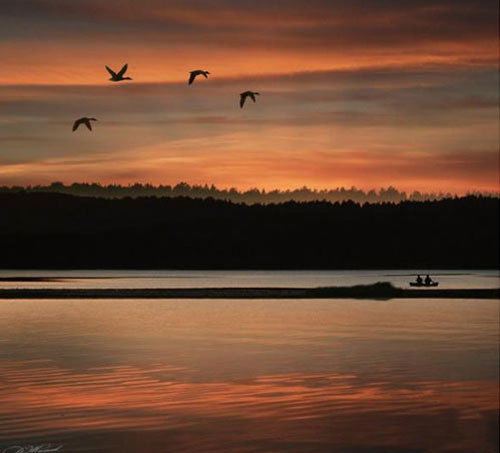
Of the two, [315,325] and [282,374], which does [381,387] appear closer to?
[282,374]

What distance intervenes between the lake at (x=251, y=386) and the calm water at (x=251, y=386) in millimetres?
61

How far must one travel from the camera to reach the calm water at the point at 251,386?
2952 cm

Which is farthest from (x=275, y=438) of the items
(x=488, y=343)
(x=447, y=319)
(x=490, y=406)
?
(x=447, y=319)

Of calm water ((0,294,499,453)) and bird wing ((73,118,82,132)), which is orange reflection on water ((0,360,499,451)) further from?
bird wing ((73,118,82,132))

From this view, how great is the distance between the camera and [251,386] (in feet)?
132

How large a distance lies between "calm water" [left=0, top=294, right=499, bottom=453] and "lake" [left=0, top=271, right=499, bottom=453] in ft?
0.20

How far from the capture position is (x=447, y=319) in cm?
8056

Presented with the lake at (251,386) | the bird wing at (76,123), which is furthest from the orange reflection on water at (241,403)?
the bird wing at (76,123)

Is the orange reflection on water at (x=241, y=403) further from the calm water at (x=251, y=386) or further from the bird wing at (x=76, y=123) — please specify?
the bird wing at (x=76, y=123)

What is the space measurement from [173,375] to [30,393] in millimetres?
7848

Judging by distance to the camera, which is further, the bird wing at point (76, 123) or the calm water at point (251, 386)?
the bird wing at point (76, 123)

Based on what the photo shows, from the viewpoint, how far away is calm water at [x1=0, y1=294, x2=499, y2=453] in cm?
2952

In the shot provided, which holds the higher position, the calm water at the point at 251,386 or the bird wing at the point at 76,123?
the bird wing at the point at 76,123

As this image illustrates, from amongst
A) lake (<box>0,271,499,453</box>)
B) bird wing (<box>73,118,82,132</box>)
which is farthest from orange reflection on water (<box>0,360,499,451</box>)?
bird wing (<box>73,118,82,132</box>)
